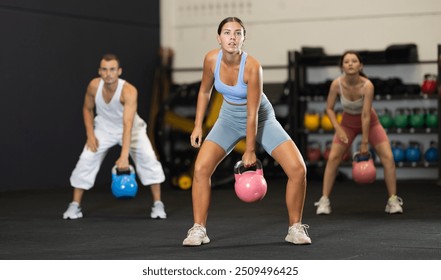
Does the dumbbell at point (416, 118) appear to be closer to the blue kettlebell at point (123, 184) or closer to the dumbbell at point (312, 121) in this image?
the dumbbell at point (312, 121)

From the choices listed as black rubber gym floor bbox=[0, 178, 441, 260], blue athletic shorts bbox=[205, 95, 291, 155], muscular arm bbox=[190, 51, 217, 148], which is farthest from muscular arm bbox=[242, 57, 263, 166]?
black rubber gym floor bbox=[0, 178, 441, 260]

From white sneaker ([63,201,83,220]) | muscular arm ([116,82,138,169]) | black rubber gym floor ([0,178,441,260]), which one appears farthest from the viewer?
white sneaker ([63,201,83,220])

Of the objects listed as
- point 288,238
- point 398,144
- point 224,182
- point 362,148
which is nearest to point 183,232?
point 288,238

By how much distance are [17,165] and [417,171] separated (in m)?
5.04

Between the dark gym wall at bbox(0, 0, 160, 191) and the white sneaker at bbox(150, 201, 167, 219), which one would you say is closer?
the white sneaker at bbox(150, 201, 167, 219)

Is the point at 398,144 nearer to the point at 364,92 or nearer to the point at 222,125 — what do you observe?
the point at 364,92

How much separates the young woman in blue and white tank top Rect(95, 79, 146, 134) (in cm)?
177

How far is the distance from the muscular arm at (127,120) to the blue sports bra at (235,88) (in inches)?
60.7

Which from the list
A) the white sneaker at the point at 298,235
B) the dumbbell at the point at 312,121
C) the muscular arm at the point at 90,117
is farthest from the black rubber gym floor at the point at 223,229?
the dumbbell at the point at 312,121

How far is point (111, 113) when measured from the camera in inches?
262

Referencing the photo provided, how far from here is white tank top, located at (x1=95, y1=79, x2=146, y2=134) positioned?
657 centimetres

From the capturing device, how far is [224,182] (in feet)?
32.3

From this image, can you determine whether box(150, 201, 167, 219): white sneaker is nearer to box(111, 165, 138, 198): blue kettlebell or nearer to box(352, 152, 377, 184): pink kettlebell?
box(111, 165, 138, 198): blue kettlebell

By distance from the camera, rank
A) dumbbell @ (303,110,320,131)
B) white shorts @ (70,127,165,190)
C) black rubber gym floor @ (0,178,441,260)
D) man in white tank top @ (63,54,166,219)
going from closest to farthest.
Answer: black rubber gym floor @ (0,178,441,260), man in white tank top @ (63,54,166,219), white shorts @ (70,127,165,190), dumbbell @ (303,110,320,131)
